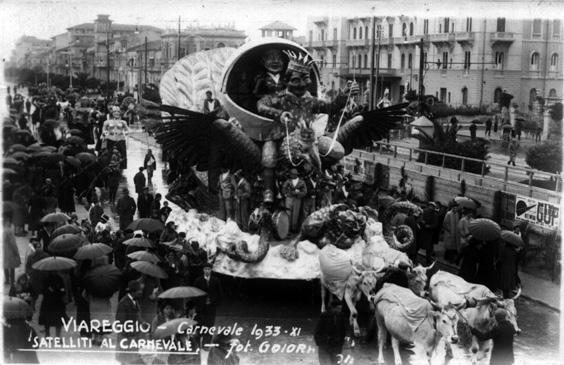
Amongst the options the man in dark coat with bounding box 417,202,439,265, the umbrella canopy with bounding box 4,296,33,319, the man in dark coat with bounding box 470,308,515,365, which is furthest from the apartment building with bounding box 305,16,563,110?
the umbrella canopy with bounding box 4,296,33,319

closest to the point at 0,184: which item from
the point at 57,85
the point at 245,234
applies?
the point at 245,234

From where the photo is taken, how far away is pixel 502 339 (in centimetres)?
1229

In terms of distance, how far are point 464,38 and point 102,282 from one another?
11.9 meters

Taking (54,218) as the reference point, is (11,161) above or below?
above

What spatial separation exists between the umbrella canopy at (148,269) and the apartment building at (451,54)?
7048 mm

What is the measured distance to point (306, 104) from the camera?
16688 millimetres

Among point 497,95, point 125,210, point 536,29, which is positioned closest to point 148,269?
point 125,210

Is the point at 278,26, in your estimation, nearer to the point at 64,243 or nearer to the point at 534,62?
the point at 64,243

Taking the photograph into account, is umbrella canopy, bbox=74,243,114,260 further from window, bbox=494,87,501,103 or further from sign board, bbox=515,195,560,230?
window, bbox=494,87,501,103

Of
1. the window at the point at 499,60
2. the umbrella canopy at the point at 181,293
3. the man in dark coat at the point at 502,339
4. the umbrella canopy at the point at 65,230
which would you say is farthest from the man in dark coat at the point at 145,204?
the man in dark coat at the point at 502,339

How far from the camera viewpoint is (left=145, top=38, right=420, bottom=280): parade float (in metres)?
15.5

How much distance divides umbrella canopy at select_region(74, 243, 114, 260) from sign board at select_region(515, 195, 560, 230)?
28.7 ft

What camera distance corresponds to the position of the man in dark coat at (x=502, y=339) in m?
12.2

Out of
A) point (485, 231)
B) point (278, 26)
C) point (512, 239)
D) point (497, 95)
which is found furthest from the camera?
point (497, 95)
